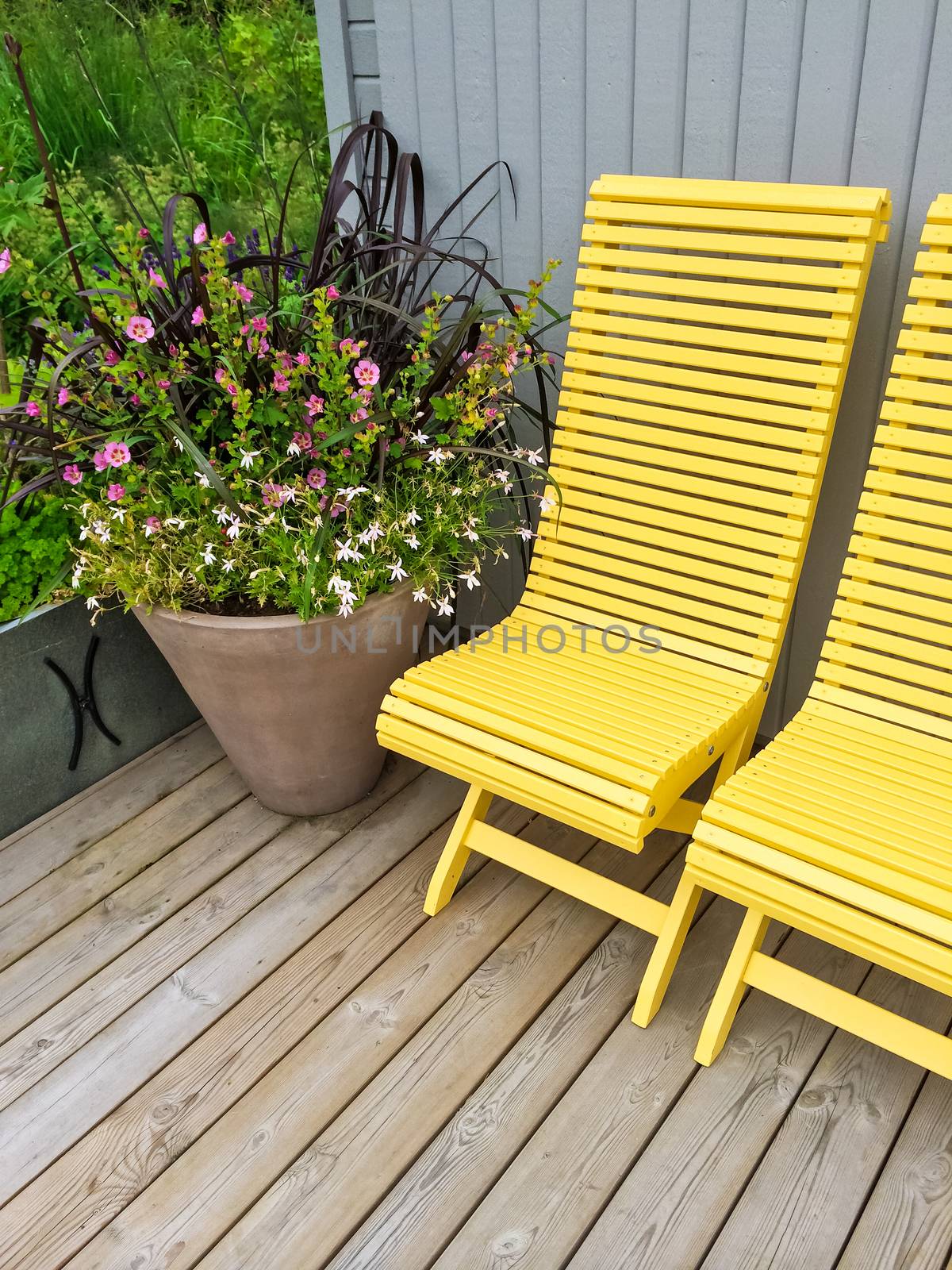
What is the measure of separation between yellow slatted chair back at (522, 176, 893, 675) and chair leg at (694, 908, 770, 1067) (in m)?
0.53

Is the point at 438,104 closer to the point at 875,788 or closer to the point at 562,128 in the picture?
the point at 562,128

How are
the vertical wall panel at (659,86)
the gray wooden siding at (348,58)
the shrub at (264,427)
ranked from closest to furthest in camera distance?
the shrub at (264,427), the vertical wall panel at (659,86), the gray wooden siding at (348,58)

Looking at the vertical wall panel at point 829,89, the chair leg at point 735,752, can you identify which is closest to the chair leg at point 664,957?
the chair leg at point 735,752

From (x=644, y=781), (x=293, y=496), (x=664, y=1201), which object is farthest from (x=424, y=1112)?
(x=293, y=496)

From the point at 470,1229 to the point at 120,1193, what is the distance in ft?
1.98

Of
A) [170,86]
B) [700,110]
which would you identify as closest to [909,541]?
[700,110]

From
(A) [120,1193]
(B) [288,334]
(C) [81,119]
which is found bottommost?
(A) [120,1193]

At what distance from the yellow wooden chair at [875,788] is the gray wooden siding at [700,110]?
0.56 feet

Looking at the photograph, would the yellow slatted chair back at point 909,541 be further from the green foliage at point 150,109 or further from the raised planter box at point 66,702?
the green foliage at point 150,109

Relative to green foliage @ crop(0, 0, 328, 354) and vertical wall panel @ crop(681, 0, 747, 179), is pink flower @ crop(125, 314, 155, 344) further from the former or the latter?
green foliage @ crop(0, 0, 328, 354)

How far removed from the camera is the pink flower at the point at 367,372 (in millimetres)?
2115

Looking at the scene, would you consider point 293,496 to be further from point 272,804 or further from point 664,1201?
point 664,1201

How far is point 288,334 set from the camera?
7.57ft

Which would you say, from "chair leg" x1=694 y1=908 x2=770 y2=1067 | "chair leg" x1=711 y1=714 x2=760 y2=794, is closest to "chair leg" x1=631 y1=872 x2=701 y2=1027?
"chair leg" x1=694 y1=908 x2=770 y2=1067
